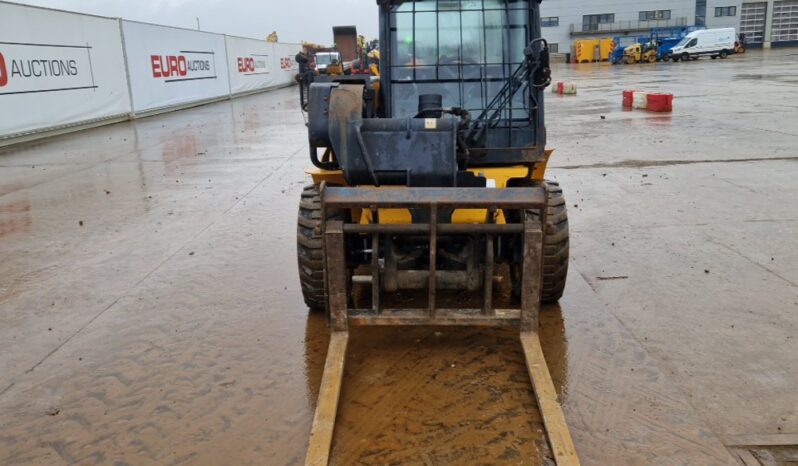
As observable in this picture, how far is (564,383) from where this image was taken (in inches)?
153

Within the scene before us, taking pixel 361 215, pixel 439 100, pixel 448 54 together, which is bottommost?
pixel 361 215

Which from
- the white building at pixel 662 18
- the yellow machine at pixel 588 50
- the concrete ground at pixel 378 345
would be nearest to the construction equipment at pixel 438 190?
the concrete ground at pixel 378 345

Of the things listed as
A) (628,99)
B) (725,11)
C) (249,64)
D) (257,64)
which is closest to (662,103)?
(628,99)

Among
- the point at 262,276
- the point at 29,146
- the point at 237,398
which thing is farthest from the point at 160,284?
the point at 29,146

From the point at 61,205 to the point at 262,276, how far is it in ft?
15.7

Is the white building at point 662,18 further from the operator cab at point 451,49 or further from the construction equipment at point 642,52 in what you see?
the operator cab at point 451,49

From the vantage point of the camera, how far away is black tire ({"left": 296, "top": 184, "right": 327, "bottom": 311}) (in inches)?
179

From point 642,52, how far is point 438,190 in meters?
58.2

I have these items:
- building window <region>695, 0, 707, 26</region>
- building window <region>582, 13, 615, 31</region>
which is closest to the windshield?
building window <region>582, 13, 615, 31</region>

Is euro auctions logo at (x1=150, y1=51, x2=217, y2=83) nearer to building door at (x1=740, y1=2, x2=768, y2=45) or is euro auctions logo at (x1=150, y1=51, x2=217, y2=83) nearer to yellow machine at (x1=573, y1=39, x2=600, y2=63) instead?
yellow machine at (x1=573, y1=39, x2=600, y2=63)

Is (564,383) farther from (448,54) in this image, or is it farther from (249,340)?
(448,54)

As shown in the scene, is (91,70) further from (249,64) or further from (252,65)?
(252,65)

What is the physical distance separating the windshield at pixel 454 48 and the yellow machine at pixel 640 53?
56.2m

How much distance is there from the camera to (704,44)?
2148 inches
